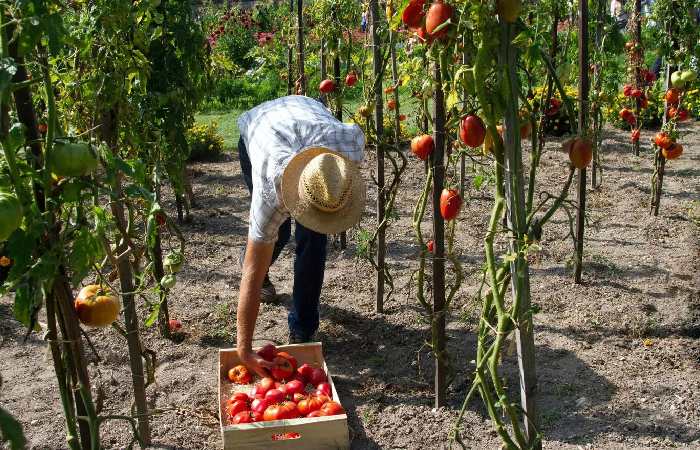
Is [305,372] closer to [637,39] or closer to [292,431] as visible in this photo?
[292,431]

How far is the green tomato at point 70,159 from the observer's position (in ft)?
4.65

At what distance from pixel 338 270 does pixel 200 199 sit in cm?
190

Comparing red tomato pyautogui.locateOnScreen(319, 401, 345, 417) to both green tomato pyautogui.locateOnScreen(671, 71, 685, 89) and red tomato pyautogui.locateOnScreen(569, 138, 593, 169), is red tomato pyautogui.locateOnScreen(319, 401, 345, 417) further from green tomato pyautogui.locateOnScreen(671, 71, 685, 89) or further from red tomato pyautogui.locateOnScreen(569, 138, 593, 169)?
green tomato pyautogui.locateOnScreen(671, 71, 685, 89)

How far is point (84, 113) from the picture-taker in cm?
302

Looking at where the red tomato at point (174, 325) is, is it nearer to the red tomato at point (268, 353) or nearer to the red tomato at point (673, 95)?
the red tomato at point (268, 353)

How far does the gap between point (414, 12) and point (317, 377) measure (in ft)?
5.38

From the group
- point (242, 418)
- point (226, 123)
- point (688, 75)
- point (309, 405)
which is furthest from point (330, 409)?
point (226, 123)

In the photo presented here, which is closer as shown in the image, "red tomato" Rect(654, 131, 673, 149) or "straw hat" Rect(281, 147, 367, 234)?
→ "straw hat" Rect(281, 147, 367, 234)

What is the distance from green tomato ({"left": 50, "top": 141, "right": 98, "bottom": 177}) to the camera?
55.8 inches

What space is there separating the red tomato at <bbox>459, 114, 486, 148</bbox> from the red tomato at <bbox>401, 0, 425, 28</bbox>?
0.29 meters

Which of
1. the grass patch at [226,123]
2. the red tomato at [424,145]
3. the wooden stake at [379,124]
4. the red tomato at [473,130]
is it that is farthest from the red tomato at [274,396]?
the grass patch at [226,123]

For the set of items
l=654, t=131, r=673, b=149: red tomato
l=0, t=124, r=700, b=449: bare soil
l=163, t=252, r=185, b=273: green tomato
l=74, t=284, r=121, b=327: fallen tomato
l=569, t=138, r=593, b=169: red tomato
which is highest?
l=569, t=138, r=593, b=169: red tomato

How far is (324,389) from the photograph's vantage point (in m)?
2.96

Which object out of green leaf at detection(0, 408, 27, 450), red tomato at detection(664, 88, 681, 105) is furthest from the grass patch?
green leaf at detection(0, 408, 27, 450)
